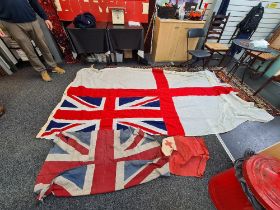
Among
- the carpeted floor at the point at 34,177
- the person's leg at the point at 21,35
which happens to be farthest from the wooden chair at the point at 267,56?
the person's leg at the point at 21,35

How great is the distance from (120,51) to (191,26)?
1.46 meters

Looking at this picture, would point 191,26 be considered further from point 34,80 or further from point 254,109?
point 34,80

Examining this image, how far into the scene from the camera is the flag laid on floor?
1916 millimetres

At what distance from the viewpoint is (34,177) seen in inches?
56.4

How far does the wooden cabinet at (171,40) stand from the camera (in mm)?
2809

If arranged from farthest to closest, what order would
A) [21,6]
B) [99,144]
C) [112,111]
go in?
[112,111], [21,6], [99,144]

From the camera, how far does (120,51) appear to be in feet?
10.1

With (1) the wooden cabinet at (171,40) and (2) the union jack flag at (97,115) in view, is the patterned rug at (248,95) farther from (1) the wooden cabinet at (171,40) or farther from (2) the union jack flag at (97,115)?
(2) the union jack flag at (97,115)

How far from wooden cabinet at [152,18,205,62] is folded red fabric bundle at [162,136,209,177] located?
2040 mm

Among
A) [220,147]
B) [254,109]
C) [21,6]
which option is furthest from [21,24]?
[254,109]

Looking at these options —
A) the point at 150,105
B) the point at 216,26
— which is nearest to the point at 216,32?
the point at 216,26

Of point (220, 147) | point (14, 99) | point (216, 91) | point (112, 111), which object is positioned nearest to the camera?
point (220, 147)

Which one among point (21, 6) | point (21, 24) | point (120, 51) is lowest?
point (120, 51)

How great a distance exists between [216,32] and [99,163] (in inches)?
132
